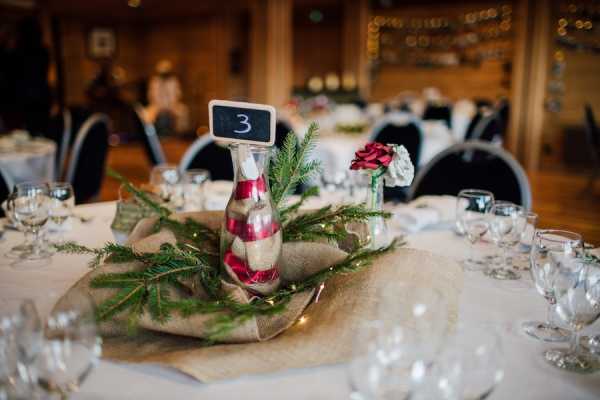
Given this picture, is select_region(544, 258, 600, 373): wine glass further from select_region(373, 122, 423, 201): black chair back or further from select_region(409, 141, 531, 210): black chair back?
select_region(373, 122, 423, 201): black chair back

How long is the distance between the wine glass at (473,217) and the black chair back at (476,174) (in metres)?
0.61

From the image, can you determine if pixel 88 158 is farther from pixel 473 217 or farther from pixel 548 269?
pixel 548 269

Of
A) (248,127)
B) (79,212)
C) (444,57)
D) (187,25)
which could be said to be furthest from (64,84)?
(248,127)

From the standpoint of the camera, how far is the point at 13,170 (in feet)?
11.7

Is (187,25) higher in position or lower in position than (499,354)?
higher

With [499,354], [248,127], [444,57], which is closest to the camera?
[499,354]

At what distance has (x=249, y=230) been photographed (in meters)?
1.02

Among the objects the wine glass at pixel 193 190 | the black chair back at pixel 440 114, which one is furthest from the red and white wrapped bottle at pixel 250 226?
the black chair back at pixel 440 114

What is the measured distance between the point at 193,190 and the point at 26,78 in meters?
9.26

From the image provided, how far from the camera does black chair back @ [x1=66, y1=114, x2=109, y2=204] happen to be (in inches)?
144

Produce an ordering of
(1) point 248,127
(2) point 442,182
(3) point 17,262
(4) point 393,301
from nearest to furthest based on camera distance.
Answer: (4) point 393,301 → (1) point 248,127 → (3) point 17,262 → (2) point 442,182

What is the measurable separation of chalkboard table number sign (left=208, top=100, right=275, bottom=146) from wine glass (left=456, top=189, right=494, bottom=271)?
670 mm

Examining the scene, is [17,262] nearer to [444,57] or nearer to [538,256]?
[538,256]

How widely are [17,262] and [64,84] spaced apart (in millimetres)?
12424
